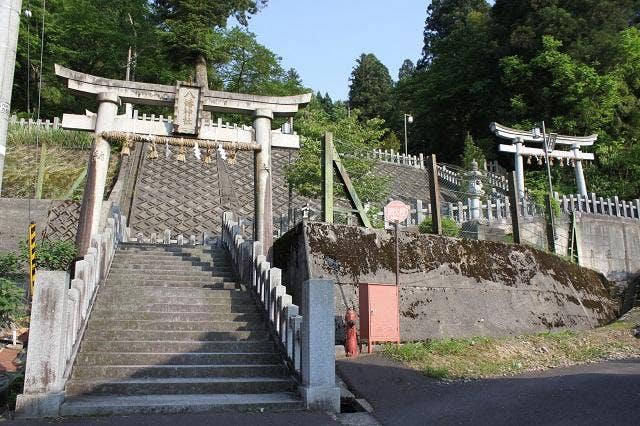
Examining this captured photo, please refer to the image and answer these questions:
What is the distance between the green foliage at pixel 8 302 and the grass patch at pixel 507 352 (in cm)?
834

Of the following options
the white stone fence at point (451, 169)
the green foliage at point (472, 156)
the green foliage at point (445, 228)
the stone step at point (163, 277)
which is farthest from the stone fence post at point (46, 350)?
the green foliage at point (472, 156)

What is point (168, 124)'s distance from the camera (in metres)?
11.8

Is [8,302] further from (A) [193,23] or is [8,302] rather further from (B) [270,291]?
(A) [193,23]

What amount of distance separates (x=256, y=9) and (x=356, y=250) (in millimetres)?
29747

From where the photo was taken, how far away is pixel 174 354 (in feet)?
25.8

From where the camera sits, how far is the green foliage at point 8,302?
1163cm

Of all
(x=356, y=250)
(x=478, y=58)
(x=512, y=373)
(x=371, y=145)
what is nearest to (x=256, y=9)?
(x=478, y=58)

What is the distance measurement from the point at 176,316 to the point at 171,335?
613mm

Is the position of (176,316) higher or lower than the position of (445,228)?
lower

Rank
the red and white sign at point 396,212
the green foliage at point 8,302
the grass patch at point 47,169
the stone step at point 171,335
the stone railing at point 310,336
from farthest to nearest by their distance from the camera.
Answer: the grass patch at point 47,169 < the green foliage at point 8,302 < the red and white sign at point 396,212 < the stone step at point 171,335 < the stone railing at point 310,336

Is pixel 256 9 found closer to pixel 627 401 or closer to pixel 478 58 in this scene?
pixel 478 58

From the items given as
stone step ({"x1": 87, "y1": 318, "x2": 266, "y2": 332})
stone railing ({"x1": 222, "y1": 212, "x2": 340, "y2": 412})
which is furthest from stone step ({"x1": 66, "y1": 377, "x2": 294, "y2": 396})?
stone step ({"x1": 87, "y1": 318, "x2": 266, "y2": 332})

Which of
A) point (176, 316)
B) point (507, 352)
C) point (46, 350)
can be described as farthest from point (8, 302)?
point (507, 352)

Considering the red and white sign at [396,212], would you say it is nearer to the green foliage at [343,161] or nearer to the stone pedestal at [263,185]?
the stone pedestal at [263,185]
